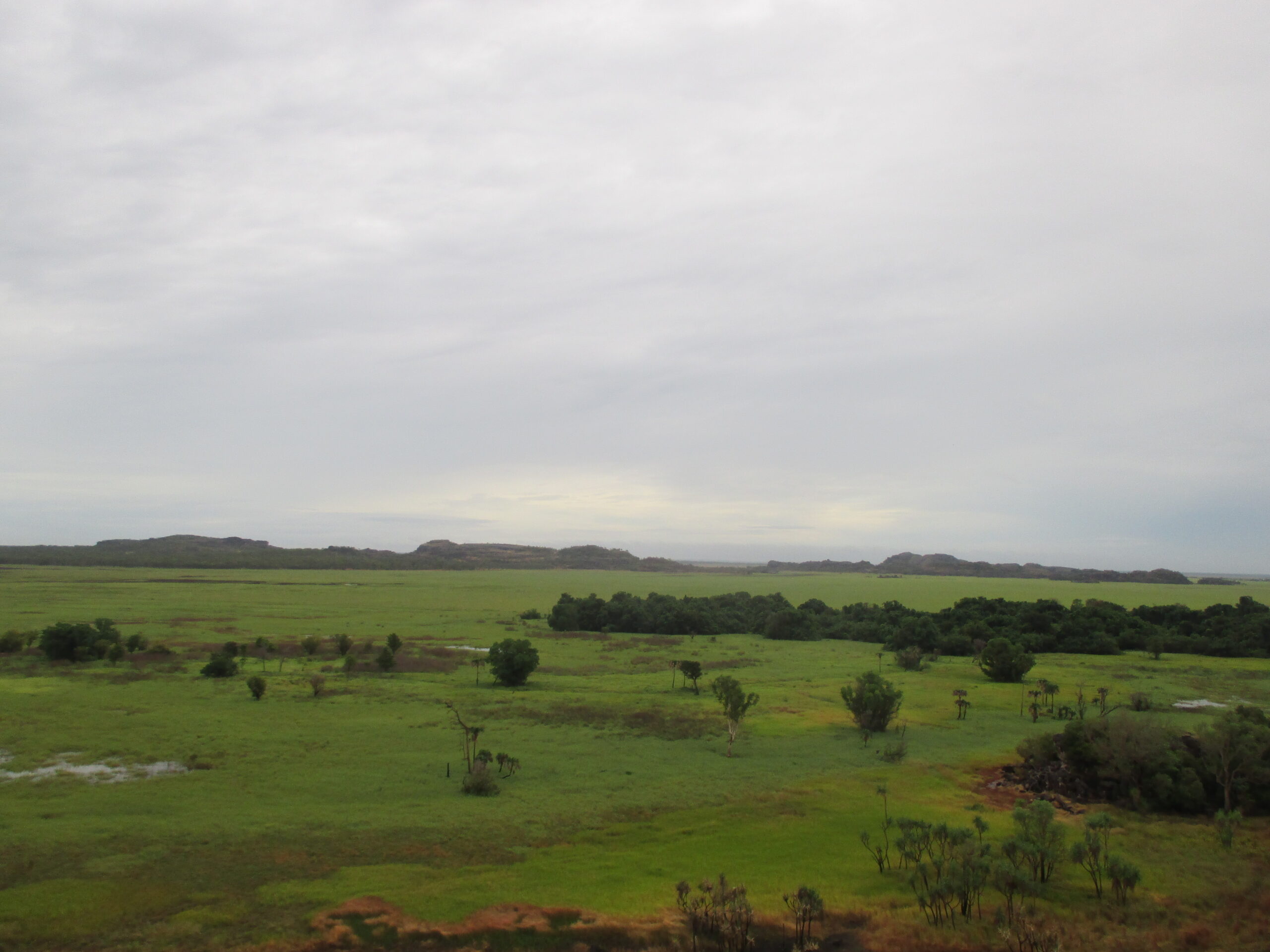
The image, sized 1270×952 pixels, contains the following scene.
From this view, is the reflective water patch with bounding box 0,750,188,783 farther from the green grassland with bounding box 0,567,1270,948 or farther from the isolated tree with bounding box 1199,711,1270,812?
the isolated tree with bounding box 1199,711,1270,812

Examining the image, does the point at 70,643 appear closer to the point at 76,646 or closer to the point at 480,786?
the point at 76,646

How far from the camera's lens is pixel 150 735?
29469 millimetres

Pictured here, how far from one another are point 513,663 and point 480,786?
62.3 ft

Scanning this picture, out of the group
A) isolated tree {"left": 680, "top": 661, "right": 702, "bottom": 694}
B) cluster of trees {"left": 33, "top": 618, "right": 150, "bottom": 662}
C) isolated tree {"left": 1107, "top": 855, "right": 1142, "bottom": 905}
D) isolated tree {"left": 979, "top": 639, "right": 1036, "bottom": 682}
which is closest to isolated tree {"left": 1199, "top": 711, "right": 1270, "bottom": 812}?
isolated tree {"left": 1107, "top": 855, "right": 1142, "bottom": 905}

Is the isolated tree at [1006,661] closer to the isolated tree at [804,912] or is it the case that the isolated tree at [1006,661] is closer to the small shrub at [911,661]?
the small shrub at [911,661]

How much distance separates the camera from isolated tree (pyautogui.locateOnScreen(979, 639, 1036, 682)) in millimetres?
46688

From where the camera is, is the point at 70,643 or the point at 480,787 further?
the point at 70,643

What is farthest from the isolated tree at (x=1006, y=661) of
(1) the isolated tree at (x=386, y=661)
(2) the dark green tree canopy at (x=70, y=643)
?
(2) the dark green tree canopy at (x=70, y=643)

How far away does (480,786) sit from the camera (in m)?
23.5

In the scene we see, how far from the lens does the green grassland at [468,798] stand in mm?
16703

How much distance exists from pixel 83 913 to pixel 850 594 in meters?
133

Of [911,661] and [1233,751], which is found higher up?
[1233,751]

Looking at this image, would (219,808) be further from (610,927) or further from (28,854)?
(610,927)

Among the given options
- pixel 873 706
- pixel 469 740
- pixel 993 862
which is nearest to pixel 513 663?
pixel 469 740
